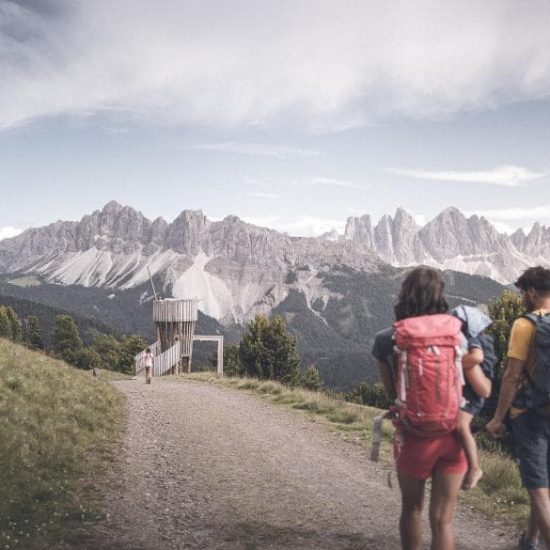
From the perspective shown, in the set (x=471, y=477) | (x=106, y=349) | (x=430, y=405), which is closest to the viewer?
(x=430, y=405)

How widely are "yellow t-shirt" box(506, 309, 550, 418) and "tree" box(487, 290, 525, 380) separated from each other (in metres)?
38.7

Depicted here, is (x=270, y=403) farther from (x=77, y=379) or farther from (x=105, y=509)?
(x=105, y=509)

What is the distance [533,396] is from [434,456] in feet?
5.59

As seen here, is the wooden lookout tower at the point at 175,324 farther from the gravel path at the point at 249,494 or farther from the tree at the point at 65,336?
the tree at the point at 65,336

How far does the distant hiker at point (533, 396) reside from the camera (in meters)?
5.68

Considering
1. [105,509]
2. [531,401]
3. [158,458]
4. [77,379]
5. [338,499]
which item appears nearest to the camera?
[531,401]

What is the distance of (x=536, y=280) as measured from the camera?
5984 millimetres

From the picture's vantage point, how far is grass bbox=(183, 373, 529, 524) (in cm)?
887

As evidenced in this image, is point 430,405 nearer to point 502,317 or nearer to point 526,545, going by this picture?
point 526,545

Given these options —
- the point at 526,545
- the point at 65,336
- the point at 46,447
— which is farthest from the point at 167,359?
the point at 65,336

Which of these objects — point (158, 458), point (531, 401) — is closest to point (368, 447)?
point (158, 458)

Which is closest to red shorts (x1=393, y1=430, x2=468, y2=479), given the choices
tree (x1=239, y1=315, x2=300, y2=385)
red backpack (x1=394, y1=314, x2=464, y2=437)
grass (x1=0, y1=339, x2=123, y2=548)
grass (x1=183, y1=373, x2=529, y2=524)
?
red backpack (x1=394, y1=314, x2=464, y2=437)

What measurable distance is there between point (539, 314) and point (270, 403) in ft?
55.3

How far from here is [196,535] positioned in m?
7.57
